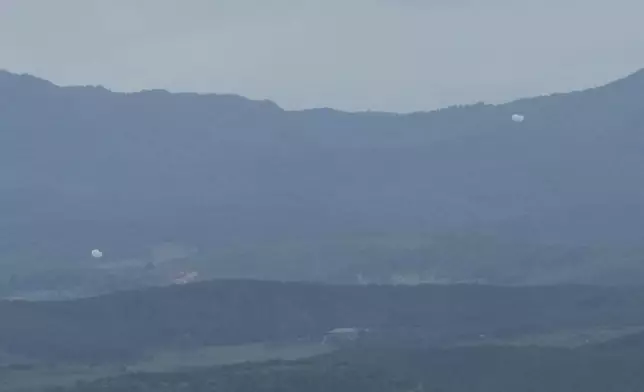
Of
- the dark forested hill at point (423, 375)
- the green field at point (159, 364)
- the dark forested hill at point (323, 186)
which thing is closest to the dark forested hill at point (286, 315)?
the green field at point (159, 364)

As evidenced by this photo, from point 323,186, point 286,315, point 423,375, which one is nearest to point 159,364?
point 423,375

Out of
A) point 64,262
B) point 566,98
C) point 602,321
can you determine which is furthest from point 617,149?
point 602,321

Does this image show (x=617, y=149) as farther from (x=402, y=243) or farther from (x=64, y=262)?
(x=64, y=262)

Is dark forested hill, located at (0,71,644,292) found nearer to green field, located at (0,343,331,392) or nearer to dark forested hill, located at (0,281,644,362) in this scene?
dark forested hill, located at (0,281,644,362)

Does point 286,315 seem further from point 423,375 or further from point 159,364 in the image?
point 423,375

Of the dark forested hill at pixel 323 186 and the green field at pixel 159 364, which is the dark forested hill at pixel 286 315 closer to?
the green field at pixel 159 364

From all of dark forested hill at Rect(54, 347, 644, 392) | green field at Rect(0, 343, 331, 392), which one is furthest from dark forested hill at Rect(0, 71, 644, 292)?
dark forested hill at Rect(54, 347, 644, 392)
